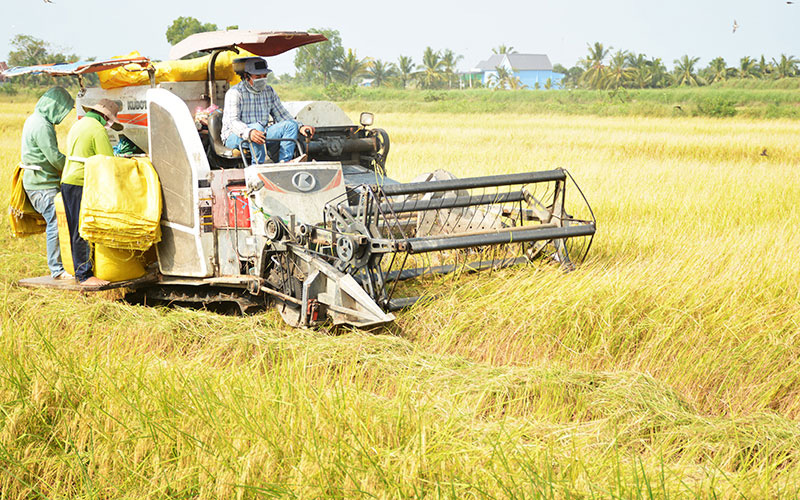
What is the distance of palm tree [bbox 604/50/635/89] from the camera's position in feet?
218

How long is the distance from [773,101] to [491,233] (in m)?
34.6

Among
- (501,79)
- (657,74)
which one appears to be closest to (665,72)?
(657,74)

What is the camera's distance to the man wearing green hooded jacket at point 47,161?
20.9 ft

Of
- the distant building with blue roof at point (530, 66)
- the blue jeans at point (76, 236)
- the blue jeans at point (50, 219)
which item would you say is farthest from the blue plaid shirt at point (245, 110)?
the distant building with blue roof at point (530, 66)

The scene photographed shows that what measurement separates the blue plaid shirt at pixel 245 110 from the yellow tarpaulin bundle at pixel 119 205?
2.55ft

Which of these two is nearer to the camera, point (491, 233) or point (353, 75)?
point (491, 233)

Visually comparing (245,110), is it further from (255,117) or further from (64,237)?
(64,237)

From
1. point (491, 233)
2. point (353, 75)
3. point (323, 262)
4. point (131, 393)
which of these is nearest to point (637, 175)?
point (491, 233)

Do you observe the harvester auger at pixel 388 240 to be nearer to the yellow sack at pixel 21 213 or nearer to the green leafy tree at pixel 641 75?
the yellow sack at pixel 21 213

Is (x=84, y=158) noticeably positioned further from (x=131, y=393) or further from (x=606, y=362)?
(x=606, y=362)

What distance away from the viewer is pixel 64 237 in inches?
239

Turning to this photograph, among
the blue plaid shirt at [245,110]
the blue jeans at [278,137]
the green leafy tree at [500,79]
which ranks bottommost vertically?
the blue jeans at [278,137]

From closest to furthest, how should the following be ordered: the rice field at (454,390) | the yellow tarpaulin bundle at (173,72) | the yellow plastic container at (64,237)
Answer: the rice field at (454,390), the yellow plastic container at (64,237), the yellow tarpaulin bundle at (173,72)

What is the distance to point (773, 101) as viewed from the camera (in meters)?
35.0
